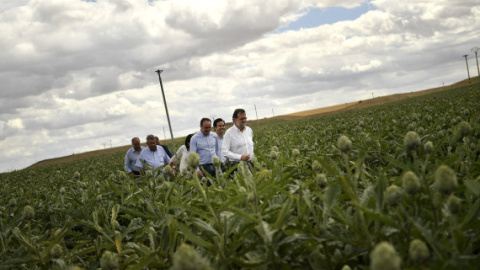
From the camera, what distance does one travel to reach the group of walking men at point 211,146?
6.76 m

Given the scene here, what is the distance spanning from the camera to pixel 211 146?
7434 millimetres

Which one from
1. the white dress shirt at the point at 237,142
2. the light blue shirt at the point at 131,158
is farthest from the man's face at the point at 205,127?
the light blue shirt at the point at 131,158

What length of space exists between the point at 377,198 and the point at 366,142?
312 cm

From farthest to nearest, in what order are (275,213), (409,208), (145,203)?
(145,203) < (275,213) < (409,208)

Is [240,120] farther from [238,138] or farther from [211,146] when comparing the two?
[211,146]

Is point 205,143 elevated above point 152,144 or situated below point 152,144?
below

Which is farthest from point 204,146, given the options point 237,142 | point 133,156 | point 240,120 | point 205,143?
point 133,156

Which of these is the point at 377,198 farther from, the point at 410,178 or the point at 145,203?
the point at 145,203

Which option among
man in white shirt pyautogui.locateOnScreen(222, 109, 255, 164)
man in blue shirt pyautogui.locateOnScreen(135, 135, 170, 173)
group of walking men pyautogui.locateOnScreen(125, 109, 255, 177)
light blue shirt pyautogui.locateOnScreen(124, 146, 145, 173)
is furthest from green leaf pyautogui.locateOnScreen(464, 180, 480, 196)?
light blue shirt pyautogui.locateOnScreen(124, 146, 145, 173)

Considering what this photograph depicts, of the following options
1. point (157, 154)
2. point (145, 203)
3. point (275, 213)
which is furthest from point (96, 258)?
point (157, 154)

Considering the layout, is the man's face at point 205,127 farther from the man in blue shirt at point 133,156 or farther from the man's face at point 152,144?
the man in blue shirt at point 133,156

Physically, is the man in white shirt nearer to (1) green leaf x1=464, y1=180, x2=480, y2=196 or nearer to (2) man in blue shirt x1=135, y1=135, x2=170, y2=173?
(2) man in blue shirt x1=135, y1=135, x2=170, y2=173

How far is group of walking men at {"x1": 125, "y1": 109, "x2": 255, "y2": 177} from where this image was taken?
6.76 meters

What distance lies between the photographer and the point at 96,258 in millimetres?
2297
